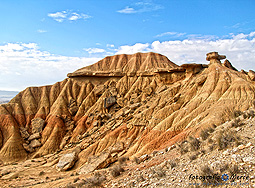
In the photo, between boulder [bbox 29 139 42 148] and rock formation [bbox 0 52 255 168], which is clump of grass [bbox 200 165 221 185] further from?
boulder [bbox 29 139 42 148]

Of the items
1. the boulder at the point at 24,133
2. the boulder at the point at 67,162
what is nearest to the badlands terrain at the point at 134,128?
the boulder at the point at 24,133

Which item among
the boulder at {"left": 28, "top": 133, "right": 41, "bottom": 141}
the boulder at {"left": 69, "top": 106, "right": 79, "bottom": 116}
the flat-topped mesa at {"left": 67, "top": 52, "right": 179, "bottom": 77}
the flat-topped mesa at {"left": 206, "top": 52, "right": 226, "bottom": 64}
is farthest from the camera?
the flat-topped mesa at {"left": 67, "top": 52, "right": 179, "bottom": 77}

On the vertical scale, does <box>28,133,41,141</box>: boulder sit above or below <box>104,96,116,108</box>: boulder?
below

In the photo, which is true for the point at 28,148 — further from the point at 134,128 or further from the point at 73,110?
the point at 134,128

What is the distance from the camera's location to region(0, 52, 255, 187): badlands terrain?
32.4ft

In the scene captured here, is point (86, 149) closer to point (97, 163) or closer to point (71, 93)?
point (97, 163)

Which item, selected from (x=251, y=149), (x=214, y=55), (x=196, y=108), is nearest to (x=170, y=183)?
(x=251, y=149)

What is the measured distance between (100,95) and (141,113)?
61.5ft

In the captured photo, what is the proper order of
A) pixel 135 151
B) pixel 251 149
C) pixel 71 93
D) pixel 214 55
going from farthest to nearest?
pixel 71 93, pixel 214 55, pixel 135 151, pixel 251 149

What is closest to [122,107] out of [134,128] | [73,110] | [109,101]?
[109,101]

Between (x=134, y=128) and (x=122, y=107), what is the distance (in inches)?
470

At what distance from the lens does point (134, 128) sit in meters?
30.4

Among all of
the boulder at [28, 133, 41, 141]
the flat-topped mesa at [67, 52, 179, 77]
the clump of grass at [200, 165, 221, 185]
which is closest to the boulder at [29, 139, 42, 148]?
the boulder at [28, 133, 41, 141]

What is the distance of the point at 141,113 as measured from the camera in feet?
104
